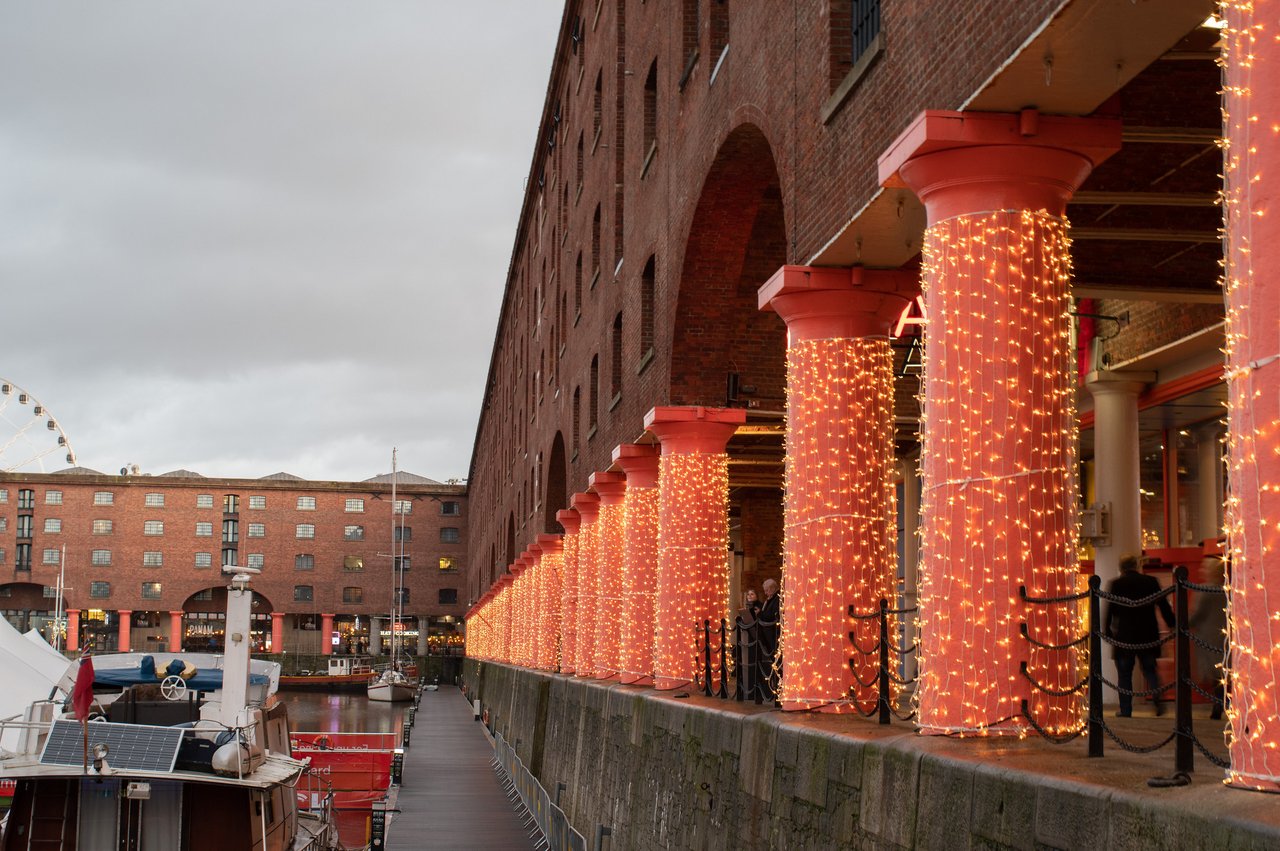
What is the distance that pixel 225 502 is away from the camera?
10856 centimetres

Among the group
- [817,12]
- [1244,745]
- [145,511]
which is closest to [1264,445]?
[1244,745]

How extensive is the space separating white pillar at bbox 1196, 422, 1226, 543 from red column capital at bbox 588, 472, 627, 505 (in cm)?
955

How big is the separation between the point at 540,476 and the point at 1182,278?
26410 mm

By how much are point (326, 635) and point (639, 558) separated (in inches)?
3487

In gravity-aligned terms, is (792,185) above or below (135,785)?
above

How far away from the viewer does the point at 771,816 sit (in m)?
10.2

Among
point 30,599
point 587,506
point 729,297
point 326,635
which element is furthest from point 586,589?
point 30,599

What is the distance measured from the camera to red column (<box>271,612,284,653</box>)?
4109 inches

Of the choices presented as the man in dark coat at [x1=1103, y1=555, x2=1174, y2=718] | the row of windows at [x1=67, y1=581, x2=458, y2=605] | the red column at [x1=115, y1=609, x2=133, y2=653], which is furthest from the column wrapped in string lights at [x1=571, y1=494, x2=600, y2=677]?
the row of windows at [x1=67, y1=581, x2=458, y2=605]

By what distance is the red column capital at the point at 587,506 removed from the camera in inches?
1076

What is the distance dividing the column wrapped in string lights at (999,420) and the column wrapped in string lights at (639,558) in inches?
504

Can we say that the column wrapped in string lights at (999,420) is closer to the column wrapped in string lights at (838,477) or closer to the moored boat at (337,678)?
the column wrapped in string lights at (838,477)

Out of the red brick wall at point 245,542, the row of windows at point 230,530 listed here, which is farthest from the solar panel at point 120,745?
the row of windows at point 230,530

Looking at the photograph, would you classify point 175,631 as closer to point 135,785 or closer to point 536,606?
point 536,606
